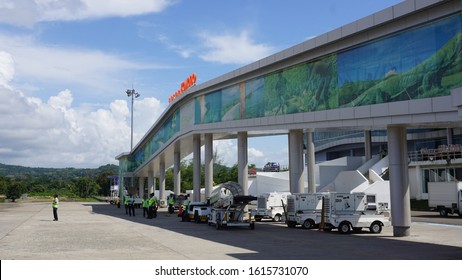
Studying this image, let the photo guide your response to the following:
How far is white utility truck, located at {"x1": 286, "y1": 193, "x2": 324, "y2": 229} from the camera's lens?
2800 cm

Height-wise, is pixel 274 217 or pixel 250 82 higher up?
pixel 250 82

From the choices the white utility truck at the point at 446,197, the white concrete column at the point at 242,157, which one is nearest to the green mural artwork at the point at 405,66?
the white concrete column at the point at 242,157

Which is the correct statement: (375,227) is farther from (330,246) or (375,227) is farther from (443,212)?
(443,212)

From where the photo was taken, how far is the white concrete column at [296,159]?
33.7 metres

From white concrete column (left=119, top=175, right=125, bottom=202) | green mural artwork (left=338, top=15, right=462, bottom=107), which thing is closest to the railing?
green mural artwork (left=338, top=15, right=462, bottom=107)

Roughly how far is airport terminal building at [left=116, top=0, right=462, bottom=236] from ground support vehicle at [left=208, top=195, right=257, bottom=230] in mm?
6277

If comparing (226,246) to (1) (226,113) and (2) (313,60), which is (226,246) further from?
(1) (226,113)

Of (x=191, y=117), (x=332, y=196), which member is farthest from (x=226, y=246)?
(x=191, y=117)

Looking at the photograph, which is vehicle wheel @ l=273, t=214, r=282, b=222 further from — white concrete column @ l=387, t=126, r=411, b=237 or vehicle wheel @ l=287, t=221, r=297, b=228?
white concrete column @ l=387, t=126, r=411, b=237

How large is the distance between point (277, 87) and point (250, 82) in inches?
160

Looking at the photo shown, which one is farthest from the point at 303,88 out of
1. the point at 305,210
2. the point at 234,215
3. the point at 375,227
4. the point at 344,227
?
the point at 375,227

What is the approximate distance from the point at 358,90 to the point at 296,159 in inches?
375

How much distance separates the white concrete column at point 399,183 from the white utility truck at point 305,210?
15.9ft

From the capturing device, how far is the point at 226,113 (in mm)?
40156
